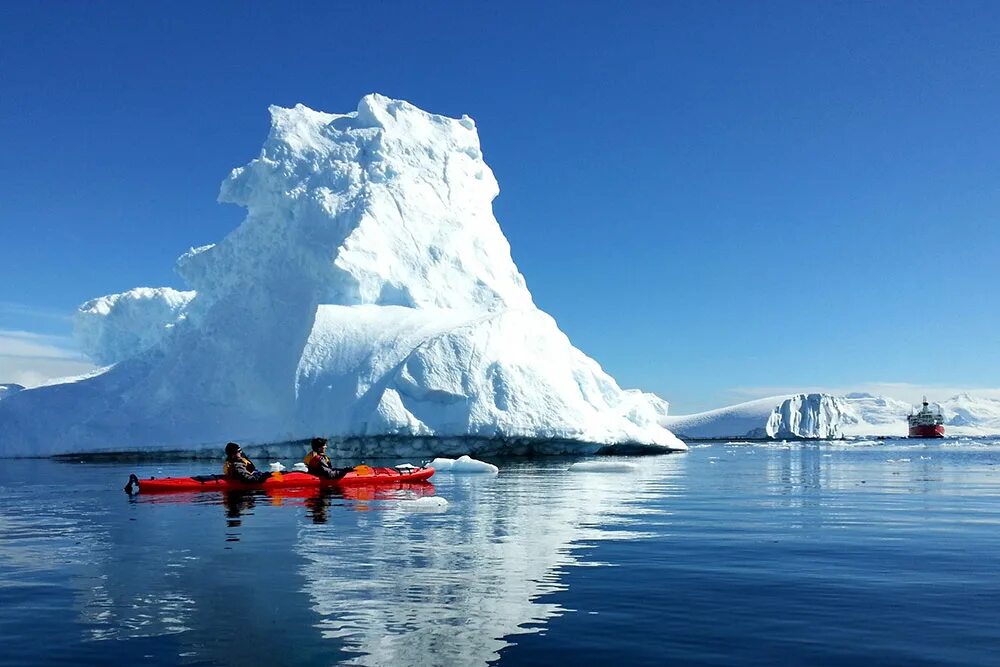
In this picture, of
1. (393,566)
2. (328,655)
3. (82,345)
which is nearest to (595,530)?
(393,566)

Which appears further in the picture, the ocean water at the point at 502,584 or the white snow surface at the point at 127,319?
the white snow surface at the point at 127,319

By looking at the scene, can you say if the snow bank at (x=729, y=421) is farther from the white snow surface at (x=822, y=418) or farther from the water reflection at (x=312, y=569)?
the water reflection at (x=312, y=569)

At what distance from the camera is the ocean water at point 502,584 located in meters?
5.77

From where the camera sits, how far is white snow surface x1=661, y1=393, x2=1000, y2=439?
102 m

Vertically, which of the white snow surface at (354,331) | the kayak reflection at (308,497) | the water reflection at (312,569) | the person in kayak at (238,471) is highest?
the white snow surface at (354,331)

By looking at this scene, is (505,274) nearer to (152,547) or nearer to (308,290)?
(308,290)

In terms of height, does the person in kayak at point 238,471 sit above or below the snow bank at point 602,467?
above

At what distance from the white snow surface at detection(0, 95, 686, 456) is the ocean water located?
2275 cm

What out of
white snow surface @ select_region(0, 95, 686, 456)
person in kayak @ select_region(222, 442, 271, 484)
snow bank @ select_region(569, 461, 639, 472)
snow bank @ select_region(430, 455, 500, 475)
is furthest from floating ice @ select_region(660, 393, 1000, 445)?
person in kayak @ select_region(222, 442, 271, 484)

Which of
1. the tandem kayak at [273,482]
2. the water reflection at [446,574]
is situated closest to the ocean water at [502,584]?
the water reflection at [446,574]

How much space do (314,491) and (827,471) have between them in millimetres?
19088

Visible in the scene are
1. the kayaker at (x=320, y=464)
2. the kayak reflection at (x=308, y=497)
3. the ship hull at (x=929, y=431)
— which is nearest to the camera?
the kayak reflection at (x=308, y=497)

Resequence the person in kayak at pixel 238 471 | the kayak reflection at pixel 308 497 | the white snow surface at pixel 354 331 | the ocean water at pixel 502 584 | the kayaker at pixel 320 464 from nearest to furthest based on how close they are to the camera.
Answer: the ocean water at pixel 502 584 → the kayak reflection at pixel 308 497 → the person in kayak at pixel 238 471 → the kayaker at pixel 320 464 → the white snow surface at pixel 354 331

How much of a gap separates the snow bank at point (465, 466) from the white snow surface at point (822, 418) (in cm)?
8105
